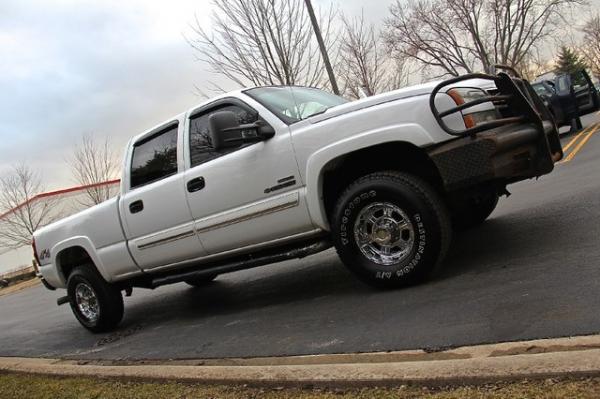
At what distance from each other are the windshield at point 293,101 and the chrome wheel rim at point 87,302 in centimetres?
320

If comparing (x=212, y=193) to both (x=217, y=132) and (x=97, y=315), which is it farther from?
(x=97, y=315)

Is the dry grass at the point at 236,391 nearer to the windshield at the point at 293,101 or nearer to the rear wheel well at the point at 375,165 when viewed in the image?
the rear wheel well at the point at 375,165

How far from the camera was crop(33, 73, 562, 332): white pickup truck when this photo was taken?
4273 millimetres

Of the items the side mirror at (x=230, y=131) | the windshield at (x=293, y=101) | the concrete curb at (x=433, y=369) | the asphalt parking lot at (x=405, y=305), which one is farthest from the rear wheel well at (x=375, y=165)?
the concrete curb at (x=433, y=369)

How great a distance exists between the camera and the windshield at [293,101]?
5.03 meters

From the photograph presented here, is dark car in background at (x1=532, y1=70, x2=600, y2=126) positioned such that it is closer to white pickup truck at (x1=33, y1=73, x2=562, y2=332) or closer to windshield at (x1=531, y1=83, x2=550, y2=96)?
windshield at (x1=531, y1=83, x2=550, y2=96)

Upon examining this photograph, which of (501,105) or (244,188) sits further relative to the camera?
(244,188)

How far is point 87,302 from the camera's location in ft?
22.1

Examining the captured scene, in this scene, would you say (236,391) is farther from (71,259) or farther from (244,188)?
(71,259)

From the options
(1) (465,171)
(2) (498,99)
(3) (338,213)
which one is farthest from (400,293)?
(2) (498,99)

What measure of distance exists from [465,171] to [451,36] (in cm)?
3113

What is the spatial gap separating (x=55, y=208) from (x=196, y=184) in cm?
3886

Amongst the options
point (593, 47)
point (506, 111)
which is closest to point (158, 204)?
point (506, 111)

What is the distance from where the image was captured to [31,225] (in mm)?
39375
